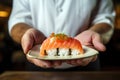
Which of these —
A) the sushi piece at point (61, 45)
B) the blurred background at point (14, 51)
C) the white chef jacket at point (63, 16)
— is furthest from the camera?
the blurred background at point (14, 51)

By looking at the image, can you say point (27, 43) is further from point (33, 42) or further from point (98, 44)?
point (98, 44)

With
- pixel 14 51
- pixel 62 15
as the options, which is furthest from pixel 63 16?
pixel 14 51

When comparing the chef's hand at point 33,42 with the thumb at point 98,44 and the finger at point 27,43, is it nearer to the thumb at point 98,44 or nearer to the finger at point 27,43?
the finger at point 27,43

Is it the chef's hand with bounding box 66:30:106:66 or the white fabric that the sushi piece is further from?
the white fabric

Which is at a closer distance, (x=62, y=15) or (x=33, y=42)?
(x=33, y=42)

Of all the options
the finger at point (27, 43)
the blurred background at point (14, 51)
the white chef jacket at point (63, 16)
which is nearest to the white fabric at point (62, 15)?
the white chef jacket at point (63, 16)
